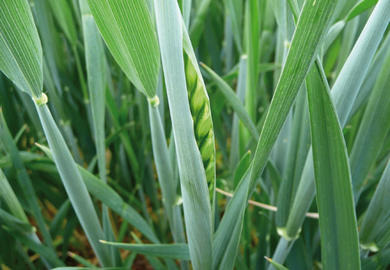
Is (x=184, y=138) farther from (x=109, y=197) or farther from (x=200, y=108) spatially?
(x=109, y=197)

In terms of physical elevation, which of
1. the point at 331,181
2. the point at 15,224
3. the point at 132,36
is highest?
the point at 132,36

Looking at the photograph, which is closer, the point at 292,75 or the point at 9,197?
the point at 292,75

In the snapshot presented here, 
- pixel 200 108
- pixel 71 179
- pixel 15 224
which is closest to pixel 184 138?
pixel 200 108

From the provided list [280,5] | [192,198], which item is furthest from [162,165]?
[280,5]

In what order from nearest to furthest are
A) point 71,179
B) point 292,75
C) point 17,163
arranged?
point 292,75, point 71,179, point 17,163

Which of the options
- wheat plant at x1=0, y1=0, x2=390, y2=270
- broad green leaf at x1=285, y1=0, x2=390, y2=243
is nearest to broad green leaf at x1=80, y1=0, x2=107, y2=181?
wheat plant at x1=0, y1=0, x2=390, y2=270

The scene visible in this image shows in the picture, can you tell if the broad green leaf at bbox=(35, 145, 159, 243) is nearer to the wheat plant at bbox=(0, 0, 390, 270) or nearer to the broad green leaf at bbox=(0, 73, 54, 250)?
the wheat plant at bbox=(0, 0, 390, 270)
